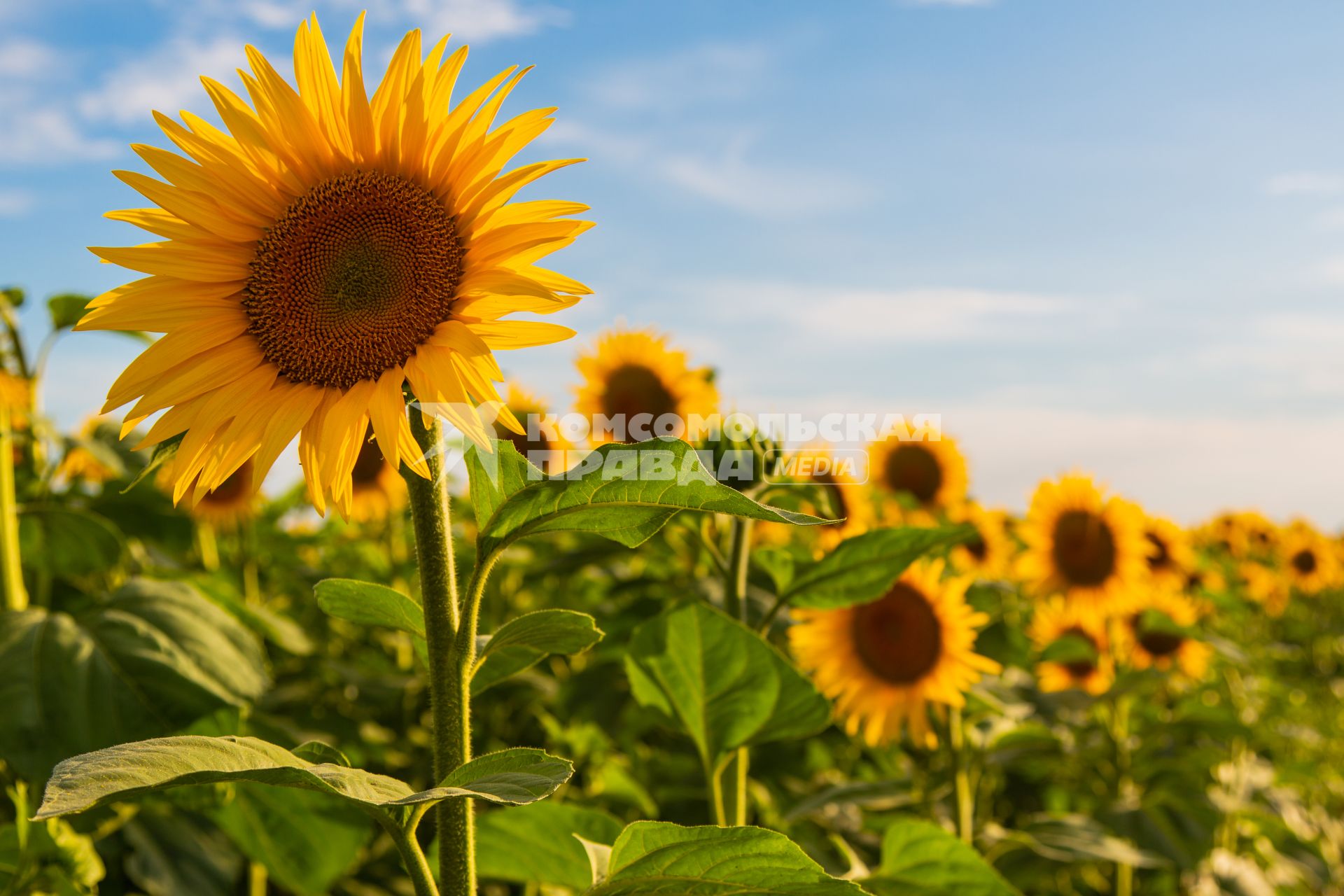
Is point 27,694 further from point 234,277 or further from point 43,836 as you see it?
point 234,277

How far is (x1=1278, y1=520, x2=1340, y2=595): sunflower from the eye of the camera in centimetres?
884

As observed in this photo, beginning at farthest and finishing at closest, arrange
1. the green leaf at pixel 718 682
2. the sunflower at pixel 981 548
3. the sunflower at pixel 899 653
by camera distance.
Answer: the sunflower at pixel 981 548 < the sunflower at pixel 899 653 < the green leaf at pixel 718 682

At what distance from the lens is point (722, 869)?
0.97 meters

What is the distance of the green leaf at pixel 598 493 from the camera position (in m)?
1.00

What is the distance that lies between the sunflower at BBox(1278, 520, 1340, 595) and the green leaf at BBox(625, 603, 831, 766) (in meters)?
8.84

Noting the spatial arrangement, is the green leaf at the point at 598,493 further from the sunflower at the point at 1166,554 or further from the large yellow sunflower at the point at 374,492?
the sunflower at the point at 1166,554

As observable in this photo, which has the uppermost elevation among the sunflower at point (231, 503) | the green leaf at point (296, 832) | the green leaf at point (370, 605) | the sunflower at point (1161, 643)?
the green leaf at point (370, 605)

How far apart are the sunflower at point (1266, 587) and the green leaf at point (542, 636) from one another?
753cm

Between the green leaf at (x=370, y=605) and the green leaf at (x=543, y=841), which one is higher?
the green leaf at (x=370, y=605)

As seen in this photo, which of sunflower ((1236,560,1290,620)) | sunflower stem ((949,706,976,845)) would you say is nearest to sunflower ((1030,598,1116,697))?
sunflower stem ((949,706,976,845))

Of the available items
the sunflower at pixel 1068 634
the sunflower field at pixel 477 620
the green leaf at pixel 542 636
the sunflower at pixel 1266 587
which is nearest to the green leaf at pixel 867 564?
the sunflower field at pixel 477 620

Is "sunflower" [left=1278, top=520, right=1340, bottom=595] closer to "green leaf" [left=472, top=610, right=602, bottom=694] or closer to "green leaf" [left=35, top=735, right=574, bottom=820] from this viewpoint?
"green leaf" [left=472, top=610, right=602, bottom=694]

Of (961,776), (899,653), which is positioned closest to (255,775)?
(961,776)

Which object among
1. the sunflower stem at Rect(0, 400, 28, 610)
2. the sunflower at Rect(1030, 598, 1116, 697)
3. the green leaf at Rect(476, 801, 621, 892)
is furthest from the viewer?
the sunflower at Rect(1030, 598, 1116, 697)
